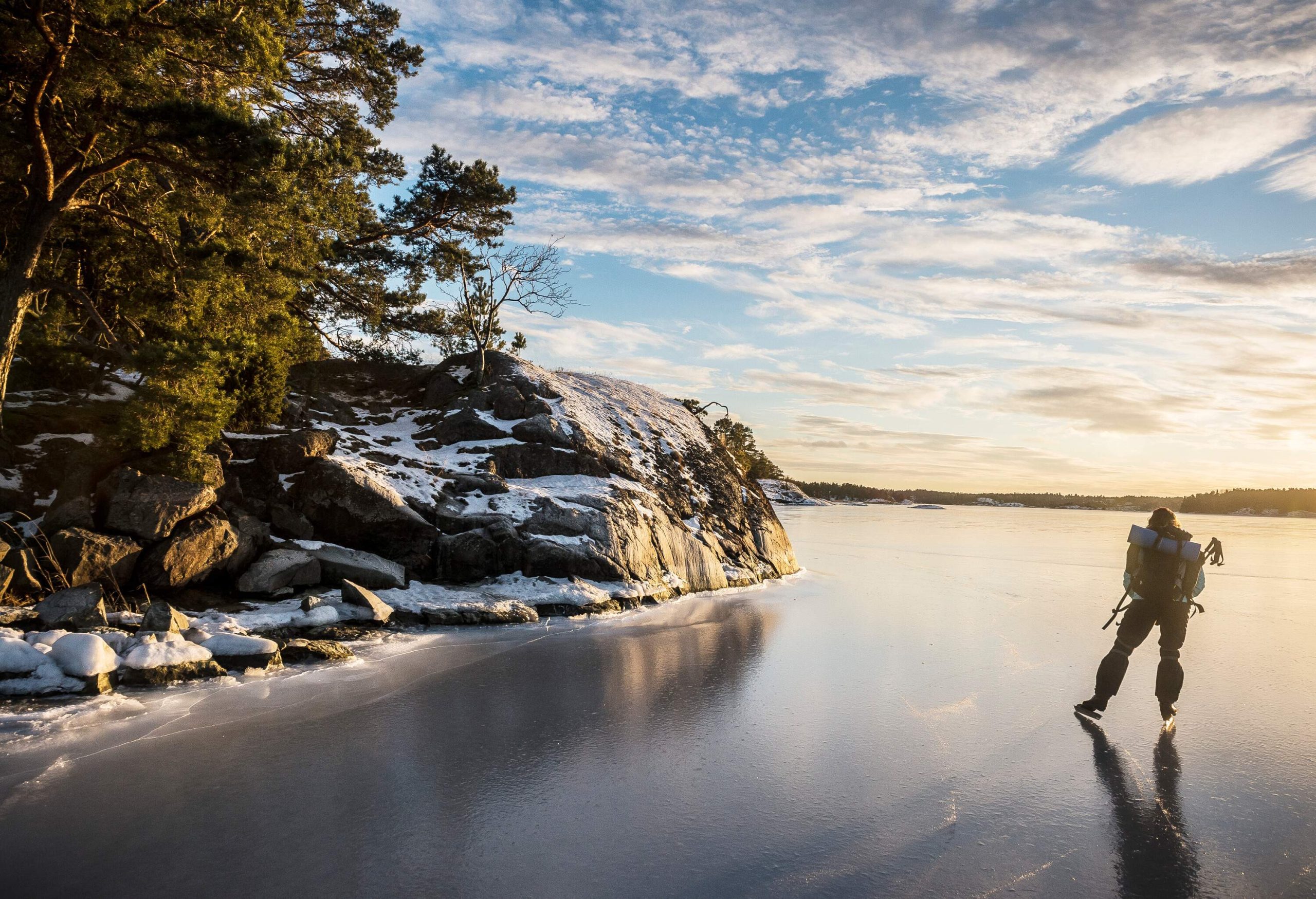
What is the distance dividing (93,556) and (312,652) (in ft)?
12.9

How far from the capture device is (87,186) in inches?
468

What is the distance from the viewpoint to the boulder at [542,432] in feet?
63.4

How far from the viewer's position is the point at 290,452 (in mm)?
14023

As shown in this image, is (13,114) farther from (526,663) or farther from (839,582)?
(839,582)

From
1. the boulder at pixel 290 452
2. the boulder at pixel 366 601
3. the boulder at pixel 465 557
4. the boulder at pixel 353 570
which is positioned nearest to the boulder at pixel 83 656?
the boulder at pixel 366 601

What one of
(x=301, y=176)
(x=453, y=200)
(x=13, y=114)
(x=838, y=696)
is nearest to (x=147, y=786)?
(x=838, y=696)

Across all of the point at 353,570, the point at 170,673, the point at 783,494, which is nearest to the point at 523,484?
the point at 353,570

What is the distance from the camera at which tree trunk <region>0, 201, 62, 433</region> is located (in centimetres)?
1043

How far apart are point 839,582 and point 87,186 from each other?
63.5ft

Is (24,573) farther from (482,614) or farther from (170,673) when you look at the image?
(482,614)

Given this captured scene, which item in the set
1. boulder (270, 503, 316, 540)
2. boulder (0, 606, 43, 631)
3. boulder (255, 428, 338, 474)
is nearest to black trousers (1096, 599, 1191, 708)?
boulder (270, 503, 316, 540)

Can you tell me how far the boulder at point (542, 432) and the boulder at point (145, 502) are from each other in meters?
8.71

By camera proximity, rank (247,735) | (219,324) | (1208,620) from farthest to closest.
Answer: (1208,620) < (219,324) < (247,735)

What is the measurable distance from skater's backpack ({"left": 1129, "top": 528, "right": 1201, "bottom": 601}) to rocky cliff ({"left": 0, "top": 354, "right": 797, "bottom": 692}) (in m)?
9.35
